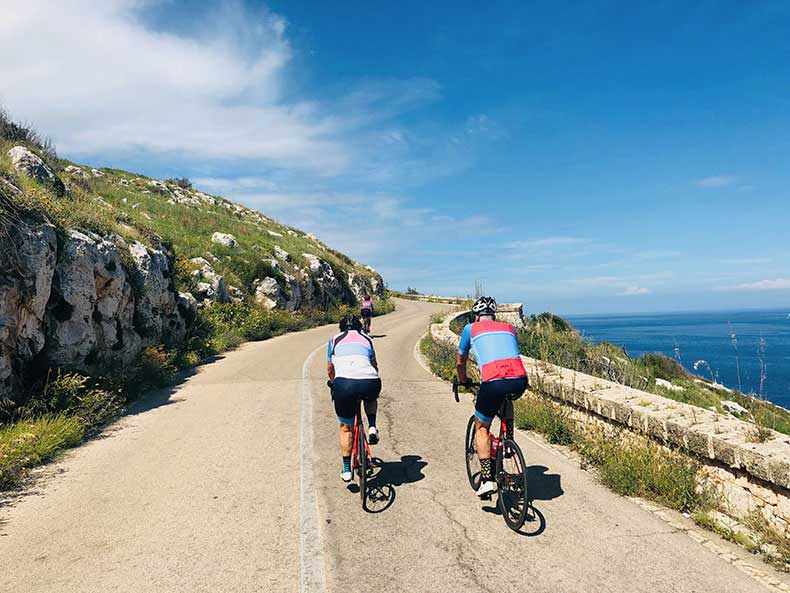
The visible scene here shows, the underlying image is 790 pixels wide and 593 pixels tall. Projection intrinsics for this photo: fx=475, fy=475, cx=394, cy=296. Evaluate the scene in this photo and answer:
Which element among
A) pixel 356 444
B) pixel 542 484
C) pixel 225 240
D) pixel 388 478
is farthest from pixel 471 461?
pixel 225 240

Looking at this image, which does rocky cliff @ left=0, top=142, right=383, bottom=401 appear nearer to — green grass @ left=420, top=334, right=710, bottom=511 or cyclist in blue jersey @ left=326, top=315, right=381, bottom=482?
cyclist in blue jersey @ left=326, top=315, right=381, bottom=482

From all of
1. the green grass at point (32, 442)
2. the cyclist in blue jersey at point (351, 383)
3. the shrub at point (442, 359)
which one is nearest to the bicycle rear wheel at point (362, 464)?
the cyclist in blue jersey at point (351, 383)

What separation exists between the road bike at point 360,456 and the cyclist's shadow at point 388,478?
18 centimetres

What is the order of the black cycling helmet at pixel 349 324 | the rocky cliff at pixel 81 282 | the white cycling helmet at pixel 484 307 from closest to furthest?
the white cycling helmet at pixel 484 307 → the black cycling helmet at pixel 349 324 → the rocky cliff at pixel 81 282

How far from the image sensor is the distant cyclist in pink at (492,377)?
5219 millimetres

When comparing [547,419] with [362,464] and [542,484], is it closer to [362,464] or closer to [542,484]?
[542,484]

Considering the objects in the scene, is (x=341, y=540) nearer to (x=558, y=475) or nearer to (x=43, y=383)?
(x=558, y=475)

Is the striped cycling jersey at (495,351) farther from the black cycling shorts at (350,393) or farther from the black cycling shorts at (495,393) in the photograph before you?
the black cycling shorts at (350,393)

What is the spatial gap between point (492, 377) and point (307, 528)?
8.25ft

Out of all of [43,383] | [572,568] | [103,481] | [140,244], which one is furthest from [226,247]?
[572,568]

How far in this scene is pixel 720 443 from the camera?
16.8ft

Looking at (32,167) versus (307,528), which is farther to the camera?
(32,167)

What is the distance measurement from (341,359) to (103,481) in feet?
12.6

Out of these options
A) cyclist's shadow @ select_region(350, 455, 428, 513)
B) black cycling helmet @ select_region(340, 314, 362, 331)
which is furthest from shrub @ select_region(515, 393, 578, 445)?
black cycling helmet @ select_region(340, 314, 362, 331)
